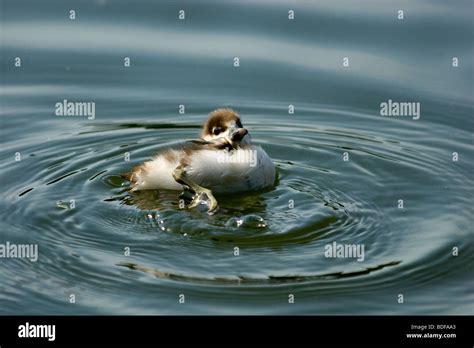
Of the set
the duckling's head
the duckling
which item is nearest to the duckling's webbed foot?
the duckling

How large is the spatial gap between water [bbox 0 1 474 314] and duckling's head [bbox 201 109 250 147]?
507 mm

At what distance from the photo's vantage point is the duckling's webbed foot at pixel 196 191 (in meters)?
8.47

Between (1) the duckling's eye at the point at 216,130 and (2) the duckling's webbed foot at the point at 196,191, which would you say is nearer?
(2) the duckling's webbed foot at the point at 196,191

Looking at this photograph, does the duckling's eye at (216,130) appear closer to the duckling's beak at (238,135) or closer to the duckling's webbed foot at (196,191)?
the duckling's beak at (238,135)

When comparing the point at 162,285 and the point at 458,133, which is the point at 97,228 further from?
the point at 458,133

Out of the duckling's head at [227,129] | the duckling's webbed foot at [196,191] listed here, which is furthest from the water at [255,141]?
the duckling's head at [227,129]

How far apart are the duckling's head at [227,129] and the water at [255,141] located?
1.66 feet

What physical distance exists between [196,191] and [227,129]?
2.05ft

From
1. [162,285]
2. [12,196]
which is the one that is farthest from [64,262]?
[12,196]

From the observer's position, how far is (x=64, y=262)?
766 cm

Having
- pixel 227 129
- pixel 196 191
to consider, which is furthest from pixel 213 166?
pixel 227 129

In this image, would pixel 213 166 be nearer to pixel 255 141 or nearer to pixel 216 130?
pixel 216 130

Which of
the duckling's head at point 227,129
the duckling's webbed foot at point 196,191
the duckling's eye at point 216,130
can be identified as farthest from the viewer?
the duckling's eye at point 216,130

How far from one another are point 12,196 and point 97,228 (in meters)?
1.11
